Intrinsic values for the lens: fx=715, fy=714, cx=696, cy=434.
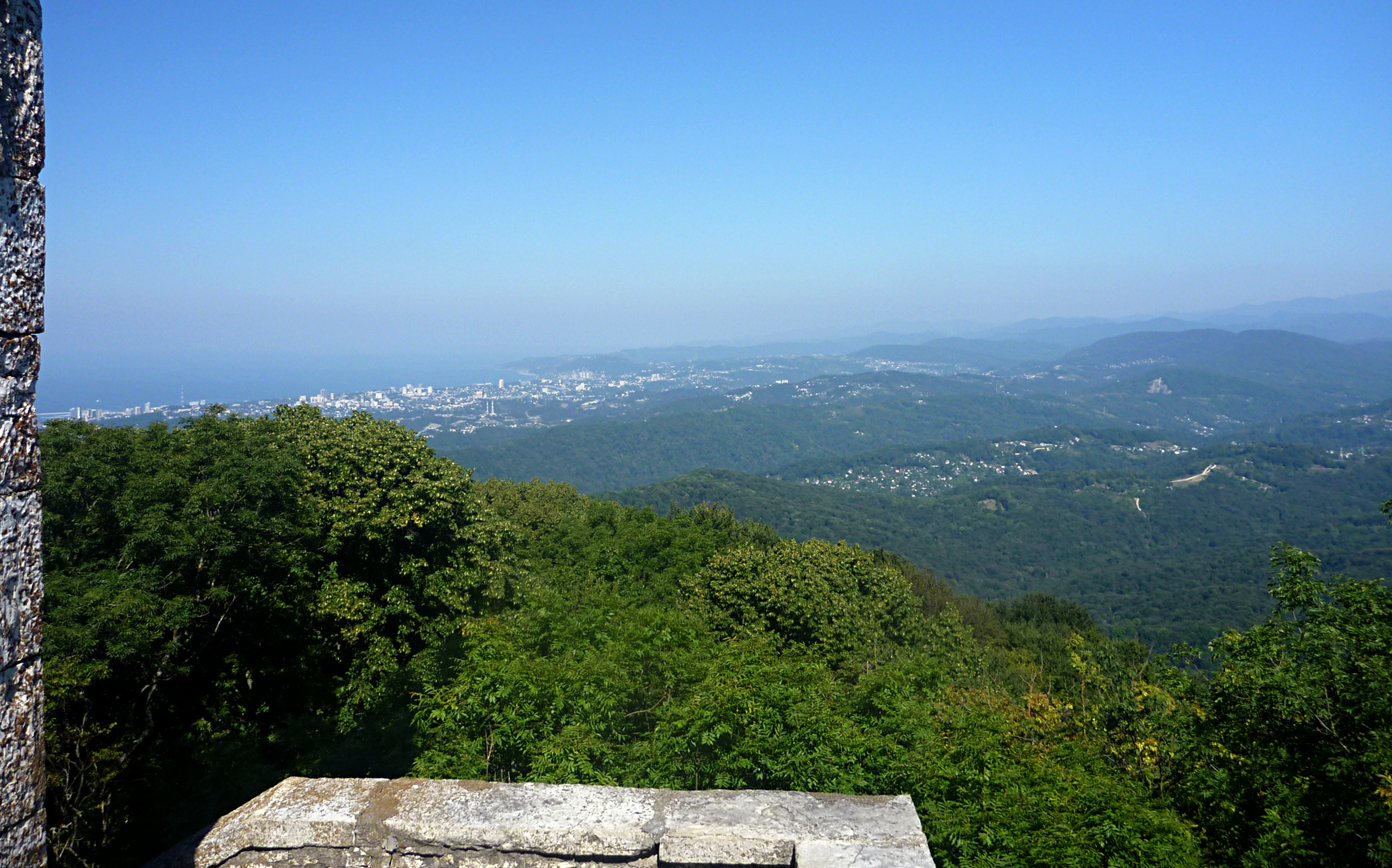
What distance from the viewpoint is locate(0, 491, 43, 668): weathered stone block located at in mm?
2066

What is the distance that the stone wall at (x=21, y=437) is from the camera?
82.2 inches

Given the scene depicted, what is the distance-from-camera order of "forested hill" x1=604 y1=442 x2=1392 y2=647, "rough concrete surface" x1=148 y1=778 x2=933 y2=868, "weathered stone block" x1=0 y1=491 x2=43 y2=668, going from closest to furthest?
"weathered stone block" x1=0 y1=491 x2=43 y2=668
"rough concrete surface" x1=148 y1=778 x2=933 y2=868
"forested hill" x1=604 y1=442 x2=1392 y2=647

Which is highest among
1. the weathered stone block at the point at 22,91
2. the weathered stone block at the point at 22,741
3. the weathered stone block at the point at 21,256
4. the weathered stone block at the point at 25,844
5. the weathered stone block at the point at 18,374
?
the weathered stone block at the point at 22,91

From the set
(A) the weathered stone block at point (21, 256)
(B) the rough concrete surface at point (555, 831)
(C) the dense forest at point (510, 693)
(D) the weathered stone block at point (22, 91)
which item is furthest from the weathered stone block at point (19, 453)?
(C) the dense forest at point (510, 693)

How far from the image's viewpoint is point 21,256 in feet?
7.20

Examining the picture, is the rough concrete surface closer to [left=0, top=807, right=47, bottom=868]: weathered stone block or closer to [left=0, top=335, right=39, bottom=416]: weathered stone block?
[left=0, top=807, right=47, bottom=868]: weathered stone block

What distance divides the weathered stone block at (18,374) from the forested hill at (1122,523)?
84.5 meters

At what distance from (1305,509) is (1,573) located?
200 meters

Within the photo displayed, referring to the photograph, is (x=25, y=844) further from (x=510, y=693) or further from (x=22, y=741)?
(x=510, y=693)

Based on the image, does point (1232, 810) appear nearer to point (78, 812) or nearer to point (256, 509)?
point (78, 812)

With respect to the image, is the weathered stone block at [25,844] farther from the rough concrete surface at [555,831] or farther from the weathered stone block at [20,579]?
the rough concrete surface at [555,831]

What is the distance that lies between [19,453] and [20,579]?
37 cm

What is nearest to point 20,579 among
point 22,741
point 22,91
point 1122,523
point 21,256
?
point 22,741

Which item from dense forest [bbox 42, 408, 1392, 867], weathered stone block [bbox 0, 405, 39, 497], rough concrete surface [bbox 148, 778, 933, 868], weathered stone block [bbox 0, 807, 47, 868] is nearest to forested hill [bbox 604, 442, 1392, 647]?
dense forest [bbox 42, 408, 1392, 867]
